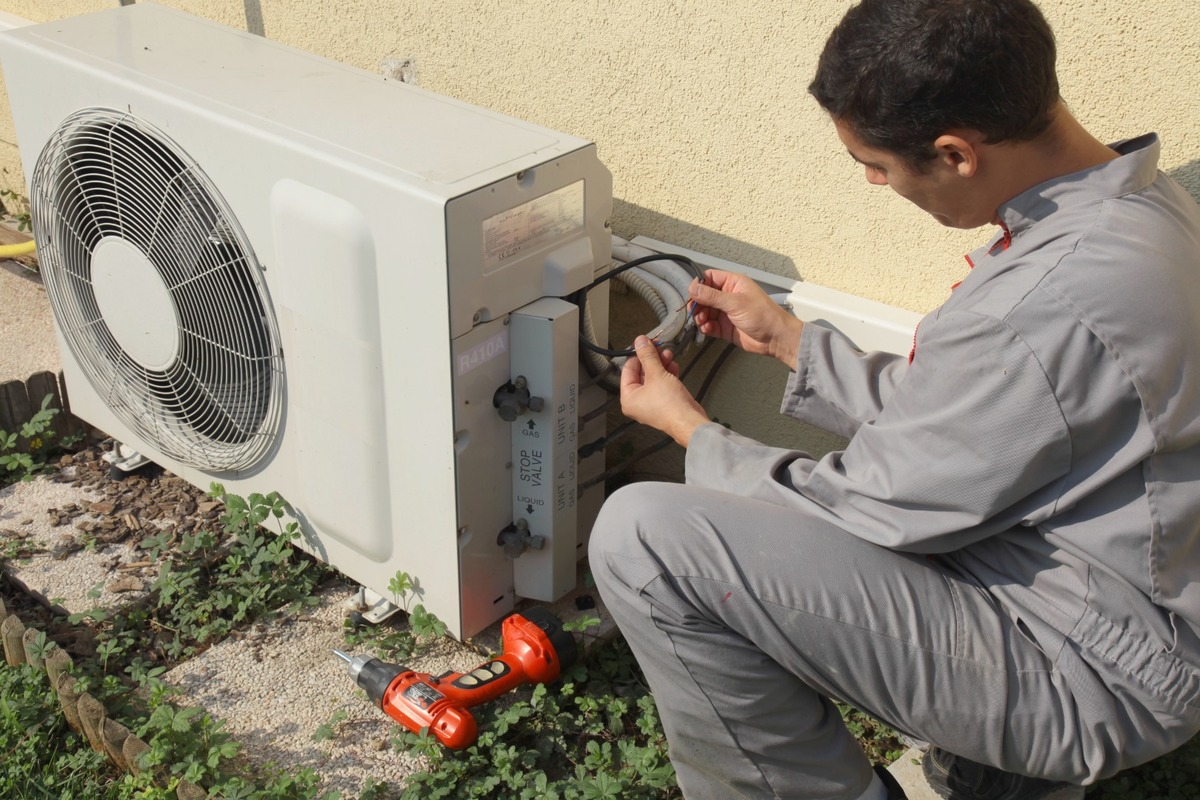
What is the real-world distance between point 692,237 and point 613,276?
0.37 metres

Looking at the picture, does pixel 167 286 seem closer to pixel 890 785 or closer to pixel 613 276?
pixel 613 276

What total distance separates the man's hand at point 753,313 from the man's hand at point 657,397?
0.14 meters

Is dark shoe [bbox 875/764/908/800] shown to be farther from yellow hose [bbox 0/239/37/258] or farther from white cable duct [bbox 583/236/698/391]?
yellow hose [bbox 0/239/37/258]

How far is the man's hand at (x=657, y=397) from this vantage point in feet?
6.24

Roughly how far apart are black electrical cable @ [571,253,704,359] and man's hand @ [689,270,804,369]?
0.05 m

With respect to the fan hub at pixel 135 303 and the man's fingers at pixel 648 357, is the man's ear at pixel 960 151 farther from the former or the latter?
the fan hub at pixel 135 303

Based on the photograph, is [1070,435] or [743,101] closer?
[1070,435]

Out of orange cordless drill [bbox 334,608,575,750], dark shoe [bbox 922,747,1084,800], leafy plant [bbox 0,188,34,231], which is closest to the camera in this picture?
dark shoe [bbox 922,747,1084,800]

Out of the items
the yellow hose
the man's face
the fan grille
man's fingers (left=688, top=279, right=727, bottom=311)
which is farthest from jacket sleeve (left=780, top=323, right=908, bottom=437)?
the yellow hose

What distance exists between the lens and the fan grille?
2260 mm

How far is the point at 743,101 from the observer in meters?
2.35

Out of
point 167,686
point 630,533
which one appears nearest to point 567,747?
point 630,533

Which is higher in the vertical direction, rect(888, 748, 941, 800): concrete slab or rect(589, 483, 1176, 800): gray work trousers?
rect(589, 483, 1176, 800): gray work trousers

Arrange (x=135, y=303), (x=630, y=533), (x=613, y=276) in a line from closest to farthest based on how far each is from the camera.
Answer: (x=630, y=533)
(x=613, y=276)
(x=135, y=303)
